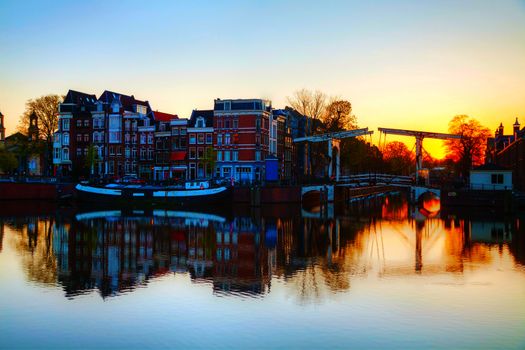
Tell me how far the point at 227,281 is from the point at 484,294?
893cm

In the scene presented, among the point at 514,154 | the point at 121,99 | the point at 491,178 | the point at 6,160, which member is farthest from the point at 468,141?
the point at 6,160

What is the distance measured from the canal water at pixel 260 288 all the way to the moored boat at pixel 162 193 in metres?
20.7

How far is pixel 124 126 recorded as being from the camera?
264 ft

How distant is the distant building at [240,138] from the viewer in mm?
72125

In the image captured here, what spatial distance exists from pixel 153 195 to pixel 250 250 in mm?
33229

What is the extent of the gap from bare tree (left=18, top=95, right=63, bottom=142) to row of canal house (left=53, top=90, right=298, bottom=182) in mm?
1883

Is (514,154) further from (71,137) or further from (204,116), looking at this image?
(71,137)

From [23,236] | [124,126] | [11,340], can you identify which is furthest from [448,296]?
[124,126]

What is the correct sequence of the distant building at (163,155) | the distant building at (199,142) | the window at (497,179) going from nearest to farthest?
the window at (497,179) → the distant building at (199,142) → the distant building at (163,155)

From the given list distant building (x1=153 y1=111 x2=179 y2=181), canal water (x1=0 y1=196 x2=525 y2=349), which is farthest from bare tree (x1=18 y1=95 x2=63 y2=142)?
canal water (x1=0 y1=196 x2=525 y2=349)

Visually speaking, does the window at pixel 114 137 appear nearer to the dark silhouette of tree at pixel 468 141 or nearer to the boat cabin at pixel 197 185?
the boat cabin at pixel 197 185

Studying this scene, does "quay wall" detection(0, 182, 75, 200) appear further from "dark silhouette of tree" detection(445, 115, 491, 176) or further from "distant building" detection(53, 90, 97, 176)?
"dark silhouette of tree" detection(445, 115, 491, 176)

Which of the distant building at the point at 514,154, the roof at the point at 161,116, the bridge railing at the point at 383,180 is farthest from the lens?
the roof at the point at 161,116

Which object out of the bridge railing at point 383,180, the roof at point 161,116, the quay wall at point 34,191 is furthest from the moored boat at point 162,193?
the roof at point 161,116
